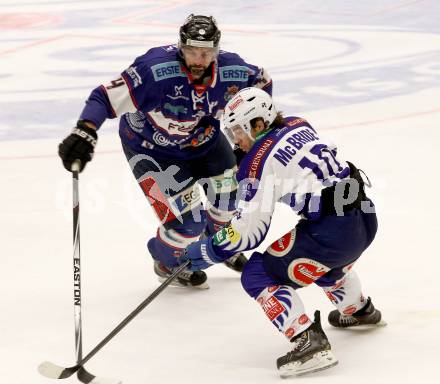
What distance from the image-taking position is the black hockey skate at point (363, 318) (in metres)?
4.41

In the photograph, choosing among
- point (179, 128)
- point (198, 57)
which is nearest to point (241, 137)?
point (198, 57)

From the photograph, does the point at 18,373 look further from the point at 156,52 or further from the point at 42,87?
the point at 42,87

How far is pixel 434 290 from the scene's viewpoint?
189 inches

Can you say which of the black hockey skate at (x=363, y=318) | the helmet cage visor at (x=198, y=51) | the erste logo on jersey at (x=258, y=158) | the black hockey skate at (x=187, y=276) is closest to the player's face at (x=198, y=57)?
the helmet cage visor at (x=198, y=51)

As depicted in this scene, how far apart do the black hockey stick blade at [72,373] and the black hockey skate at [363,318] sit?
1.08 meters

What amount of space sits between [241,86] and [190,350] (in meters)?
1.27

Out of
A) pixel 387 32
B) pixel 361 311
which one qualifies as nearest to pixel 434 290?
pixel 361 311

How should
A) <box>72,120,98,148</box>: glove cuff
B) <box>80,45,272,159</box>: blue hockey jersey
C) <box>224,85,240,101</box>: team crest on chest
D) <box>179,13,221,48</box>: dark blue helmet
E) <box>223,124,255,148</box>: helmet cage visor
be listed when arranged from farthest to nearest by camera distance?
<box>224,85,240,101</box>: team crest on chest, <box>80,45,272,159</box>: blue hockey jersey, <box>179,13,221,48</box>: dark blue helmet, <box>72,120,98,148</box>: glove cuff, <box>223,124,255,148</box>: helmet cage visor

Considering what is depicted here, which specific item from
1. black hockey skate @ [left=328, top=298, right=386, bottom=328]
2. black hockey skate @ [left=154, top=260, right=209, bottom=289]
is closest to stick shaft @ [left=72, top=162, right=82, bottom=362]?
black hockey skate @ [left=154, top=260, right=209, bottom=289]

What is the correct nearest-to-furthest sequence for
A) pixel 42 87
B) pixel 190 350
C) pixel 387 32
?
pixel 190 350 → pixel 42 87 → pixel 387 32

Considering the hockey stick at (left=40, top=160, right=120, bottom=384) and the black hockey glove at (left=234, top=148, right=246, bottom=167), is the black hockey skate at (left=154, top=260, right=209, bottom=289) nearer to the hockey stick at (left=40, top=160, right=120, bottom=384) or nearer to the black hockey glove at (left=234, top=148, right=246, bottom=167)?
the black hockey glove at (left=234, top=148, right=246, bottom=167)

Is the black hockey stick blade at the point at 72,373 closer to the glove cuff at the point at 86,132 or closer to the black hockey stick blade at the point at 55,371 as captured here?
the black hockey stick blade at the point at 55,371

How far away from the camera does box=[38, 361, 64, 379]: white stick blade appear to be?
3926 mm

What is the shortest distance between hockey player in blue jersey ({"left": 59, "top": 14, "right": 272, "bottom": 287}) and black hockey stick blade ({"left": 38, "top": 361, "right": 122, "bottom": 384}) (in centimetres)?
89
